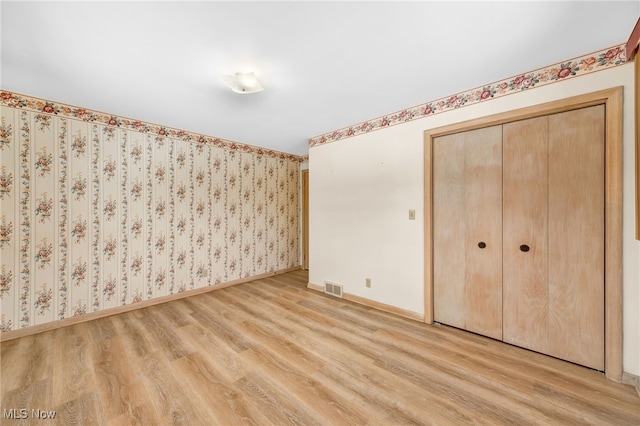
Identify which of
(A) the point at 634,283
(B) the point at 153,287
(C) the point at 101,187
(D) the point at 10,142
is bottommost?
(B) the point at 153,287

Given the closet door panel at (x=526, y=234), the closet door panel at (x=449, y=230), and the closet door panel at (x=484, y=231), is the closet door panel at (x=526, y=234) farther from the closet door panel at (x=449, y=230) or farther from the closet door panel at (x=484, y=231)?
the closet door panel at (x=449, y=230)

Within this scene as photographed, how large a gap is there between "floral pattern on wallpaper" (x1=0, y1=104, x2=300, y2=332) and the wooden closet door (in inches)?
114

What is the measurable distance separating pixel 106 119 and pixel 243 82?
1994 mm

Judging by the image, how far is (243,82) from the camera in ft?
6.40

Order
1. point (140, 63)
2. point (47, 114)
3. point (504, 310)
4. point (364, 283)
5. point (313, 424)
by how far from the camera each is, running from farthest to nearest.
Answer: point (364, 283)
point (47, 114)
point (504, 310)
point (140, 63)
point (313, 424)

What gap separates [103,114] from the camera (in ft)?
8.98

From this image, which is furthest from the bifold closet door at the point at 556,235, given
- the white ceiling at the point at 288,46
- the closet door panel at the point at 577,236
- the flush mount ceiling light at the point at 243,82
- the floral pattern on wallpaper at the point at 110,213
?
the floral pattern on wallpaper at the point at 110,213

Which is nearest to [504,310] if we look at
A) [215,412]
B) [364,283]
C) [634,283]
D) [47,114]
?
[634,283]

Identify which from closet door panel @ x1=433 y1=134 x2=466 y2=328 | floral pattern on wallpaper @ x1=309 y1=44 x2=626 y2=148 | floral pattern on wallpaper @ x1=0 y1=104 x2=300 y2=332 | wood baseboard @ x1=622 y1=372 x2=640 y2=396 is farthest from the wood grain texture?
floral pattern on wallpaper @ x1=309 y1=44 x2=626 y2=148

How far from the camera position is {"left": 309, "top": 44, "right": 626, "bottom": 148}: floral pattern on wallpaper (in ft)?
5.60

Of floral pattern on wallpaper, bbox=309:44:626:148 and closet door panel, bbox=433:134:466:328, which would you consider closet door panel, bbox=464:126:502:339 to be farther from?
floral pattern on wallpaper, bbox=309:44:626:148

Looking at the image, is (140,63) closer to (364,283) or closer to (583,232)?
(364,283)

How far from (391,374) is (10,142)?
12.9 feet

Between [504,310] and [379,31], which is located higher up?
[379,31]
